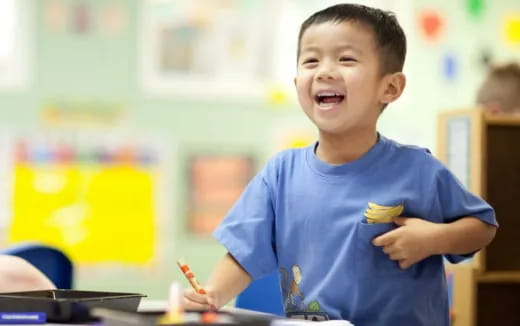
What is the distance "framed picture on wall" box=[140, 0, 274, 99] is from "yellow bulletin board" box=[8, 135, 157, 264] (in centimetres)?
33

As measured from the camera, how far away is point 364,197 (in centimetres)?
136

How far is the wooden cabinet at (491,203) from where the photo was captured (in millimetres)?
2625

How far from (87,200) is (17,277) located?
2.27 metres

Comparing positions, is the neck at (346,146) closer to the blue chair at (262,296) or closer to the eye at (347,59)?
the eye at (347,59)

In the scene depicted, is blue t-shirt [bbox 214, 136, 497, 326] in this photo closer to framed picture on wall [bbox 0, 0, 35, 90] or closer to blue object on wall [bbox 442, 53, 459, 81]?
framed picture on wall [bbox 0, 0, 35, 90]

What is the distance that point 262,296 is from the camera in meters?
1.93

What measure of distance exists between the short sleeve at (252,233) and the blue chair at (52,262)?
2.22 feet

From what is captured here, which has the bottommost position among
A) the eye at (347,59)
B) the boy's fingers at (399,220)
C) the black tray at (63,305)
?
the black tray at (63,305)

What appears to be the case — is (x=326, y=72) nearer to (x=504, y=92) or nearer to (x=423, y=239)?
(x=423, y=239)

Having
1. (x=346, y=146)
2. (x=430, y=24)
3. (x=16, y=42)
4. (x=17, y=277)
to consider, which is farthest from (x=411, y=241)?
(x=430, y=24)

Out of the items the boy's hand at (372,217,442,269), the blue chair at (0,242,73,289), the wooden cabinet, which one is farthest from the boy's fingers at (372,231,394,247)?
the wooden cabinet

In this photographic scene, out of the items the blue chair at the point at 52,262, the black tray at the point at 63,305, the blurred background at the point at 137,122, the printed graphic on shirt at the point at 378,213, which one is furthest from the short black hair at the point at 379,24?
the blurred background at the point at 137,122

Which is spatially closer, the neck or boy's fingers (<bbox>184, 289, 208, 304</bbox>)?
boy's fingers (<bbox>184, 289, 208, 304</bbox>)

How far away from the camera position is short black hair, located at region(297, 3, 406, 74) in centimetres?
141
